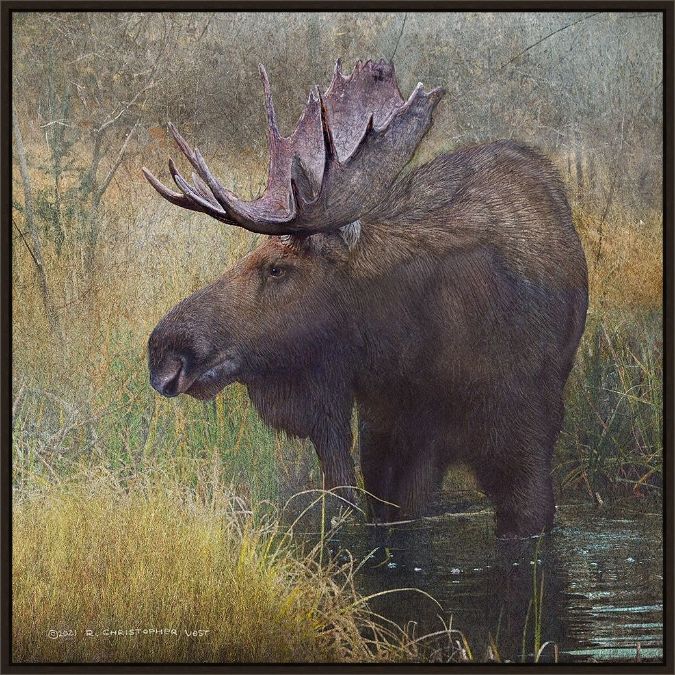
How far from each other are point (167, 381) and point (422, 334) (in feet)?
3.62

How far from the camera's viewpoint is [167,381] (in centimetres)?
596

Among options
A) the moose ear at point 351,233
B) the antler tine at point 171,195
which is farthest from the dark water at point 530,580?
the antler tine at point 171,195

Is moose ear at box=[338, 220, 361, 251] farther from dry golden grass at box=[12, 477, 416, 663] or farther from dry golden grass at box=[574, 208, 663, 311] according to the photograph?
dry golden grass at box=[12, 477, 416, 663]

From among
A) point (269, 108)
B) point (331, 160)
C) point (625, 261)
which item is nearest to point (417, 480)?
point (625, 261)

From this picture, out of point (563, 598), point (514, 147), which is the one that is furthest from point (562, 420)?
point (514, 147)

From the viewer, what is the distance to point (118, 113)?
629cm

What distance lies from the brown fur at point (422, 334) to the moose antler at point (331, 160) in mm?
181

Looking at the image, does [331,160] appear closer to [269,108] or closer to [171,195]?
[269,108]

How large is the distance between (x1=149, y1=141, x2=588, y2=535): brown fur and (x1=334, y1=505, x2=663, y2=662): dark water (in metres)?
0.13

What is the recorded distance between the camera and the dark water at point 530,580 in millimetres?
5926

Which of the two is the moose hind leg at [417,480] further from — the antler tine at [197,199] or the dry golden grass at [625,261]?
the antler tine at [197,199]

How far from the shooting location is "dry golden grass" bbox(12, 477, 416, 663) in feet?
19.3

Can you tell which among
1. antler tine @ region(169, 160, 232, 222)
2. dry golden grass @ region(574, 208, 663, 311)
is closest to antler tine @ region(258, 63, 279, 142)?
antler tine @ region(169, 160, 232, 222)

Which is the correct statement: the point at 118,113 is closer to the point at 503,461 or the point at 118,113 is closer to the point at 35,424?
the point at 35,424
